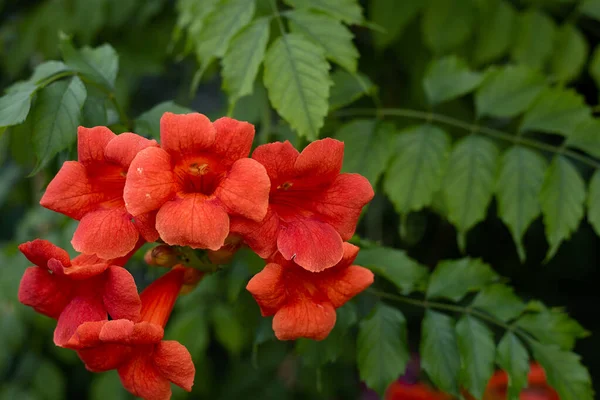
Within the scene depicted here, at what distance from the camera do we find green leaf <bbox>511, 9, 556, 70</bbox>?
8.54 feet

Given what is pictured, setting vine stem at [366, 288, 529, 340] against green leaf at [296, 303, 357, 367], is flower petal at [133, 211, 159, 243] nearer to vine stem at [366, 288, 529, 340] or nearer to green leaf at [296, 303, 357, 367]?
green leaf at [296, 303, 357, 367]

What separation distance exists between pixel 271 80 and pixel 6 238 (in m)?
3.36

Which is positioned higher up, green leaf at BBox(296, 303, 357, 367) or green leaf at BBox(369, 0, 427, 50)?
green leaf at BBox(369, 0, 427, 50)

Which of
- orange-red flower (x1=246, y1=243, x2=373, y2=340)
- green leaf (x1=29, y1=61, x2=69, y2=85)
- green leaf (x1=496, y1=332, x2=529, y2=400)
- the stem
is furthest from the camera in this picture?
green leaf (x1=496, y1=332, x2=529, y2=400)

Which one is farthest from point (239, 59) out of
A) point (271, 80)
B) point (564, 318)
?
point (564, 318)

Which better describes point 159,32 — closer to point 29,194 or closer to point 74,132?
point 29,194

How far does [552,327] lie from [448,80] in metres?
0.87

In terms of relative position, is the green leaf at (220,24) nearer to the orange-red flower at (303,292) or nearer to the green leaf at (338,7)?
the green leaf at (338,7)

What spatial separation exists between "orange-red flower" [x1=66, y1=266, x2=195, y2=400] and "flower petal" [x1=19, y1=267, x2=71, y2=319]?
0.50 ft

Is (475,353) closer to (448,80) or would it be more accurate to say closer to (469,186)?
(469,186)

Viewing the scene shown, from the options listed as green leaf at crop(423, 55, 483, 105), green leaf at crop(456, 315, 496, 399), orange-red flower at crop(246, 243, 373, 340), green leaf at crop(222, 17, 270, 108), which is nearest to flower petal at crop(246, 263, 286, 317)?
orange-red flower at crop(246, 243, 373, 340)

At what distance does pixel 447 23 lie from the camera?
2557 millimetres

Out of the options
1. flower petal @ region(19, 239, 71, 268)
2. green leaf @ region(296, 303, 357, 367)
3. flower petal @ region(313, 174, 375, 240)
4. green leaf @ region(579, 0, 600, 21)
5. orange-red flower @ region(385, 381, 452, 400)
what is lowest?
orange-red flower @ region(385, 381, 452, 400)

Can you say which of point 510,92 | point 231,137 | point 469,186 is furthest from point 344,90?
point 231,137
